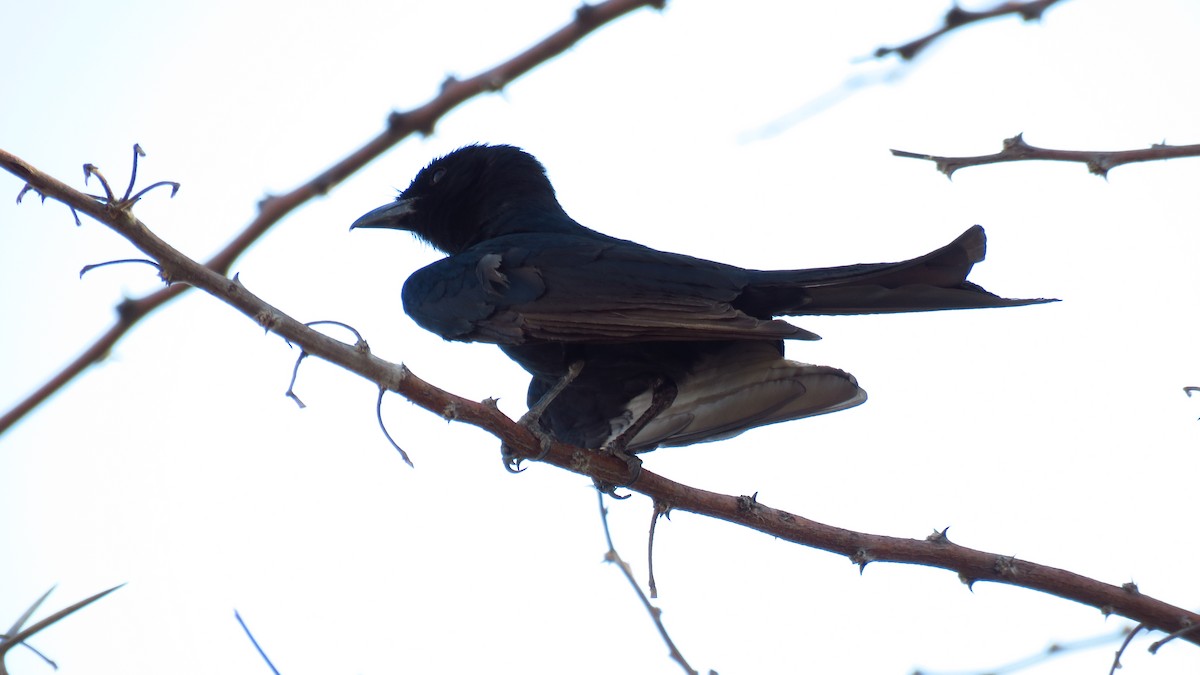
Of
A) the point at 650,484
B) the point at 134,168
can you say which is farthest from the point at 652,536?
the point at 134,168

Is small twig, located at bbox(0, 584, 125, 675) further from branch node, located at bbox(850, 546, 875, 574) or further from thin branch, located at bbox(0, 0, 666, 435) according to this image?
branch node, located at bbox(850, 546, 875, 574)

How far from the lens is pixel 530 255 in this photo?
15.8 ft

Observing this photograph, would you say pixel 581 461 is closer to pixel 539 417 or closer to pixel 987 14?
pixel 539 417

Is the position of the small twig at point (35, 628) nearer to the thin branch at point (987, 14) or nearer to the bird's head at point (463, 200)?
the thin branch at point (987, 14)

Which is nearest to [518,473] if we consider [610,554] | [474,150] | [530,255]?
[530,255]

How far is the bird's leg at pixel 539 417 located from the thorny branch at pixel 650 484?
1.1 inches

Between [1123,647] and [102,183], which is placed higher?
[102,183]

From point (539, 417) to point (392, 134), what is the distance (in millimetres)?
2986

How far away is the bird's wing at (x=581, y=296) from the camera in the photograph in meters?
4.13

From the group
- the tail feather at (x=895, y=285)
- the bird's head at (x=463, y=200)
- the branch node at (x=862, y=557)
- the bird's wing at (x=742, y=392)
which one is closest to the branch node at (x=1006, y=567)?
the branch node at (x=862, y=557)

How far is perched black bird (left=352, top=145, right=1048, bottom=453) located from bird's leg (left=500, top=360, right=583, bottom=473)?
1cm

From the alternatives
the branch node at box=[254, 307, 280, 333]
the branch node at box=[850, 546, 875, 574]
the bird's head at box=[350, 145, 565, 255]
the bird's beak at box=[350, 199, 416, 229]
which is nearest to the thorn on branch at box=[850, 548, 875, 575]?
the branch node at box=[850, 546, 875, 574]

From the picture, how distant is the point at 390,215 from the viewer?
19.7 ft

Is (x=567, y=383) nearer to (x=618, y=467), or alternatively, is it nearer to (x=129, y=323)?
(x=618, y=467)
